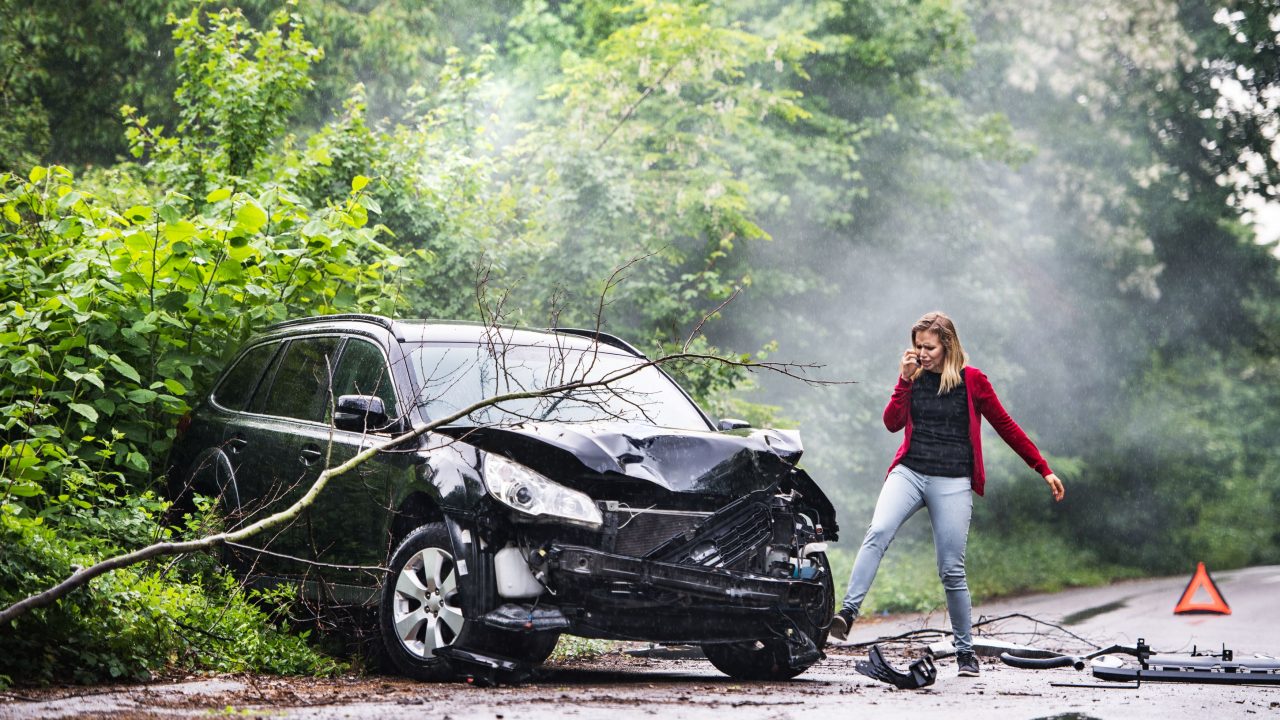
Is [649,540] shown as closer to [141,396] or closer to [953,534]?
[953,534]

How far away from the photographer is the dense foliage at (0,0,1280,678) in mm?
9211

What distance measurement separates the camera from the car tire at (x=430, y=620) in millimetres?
6203

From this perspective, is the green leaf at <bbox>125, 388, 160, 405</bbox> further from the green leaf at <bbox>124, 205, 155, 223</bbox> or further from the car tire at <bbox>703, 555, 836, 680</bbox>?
the car tire at <bbox>703, 555, 836, 680</bbox>

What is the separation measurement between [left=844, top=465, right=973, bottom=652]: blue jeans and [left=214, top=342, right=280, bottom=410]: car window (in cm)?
375

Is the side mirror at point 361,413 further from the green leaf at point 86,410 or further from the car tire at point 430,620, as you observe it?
the green leaf at point 86,410

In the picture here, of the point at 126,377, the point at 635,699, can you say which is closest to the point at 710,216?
the point at 126,377

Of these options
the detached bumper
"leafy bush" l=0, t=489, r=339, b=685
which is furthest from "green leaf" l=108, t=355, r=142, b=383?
the detached bumper

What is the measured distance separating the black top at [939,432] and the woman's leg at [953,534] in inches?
3.0

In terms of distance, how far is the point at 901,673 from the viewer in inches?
283

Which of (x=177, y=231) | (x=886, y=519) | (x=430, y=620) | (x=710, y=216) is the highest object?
(x=710, y=216)

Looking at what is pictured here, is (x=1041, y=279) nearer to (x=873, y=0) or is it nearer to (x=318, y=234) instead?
(x=873, y=0)

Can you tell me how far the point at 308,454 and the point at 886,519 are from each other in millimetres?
3122

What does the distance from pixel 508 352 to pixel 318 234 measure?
8.37 ft

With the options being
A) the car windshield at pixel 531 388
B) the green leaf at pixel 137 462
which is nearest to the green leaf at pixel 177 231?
the green leaf at pixel 137 462
